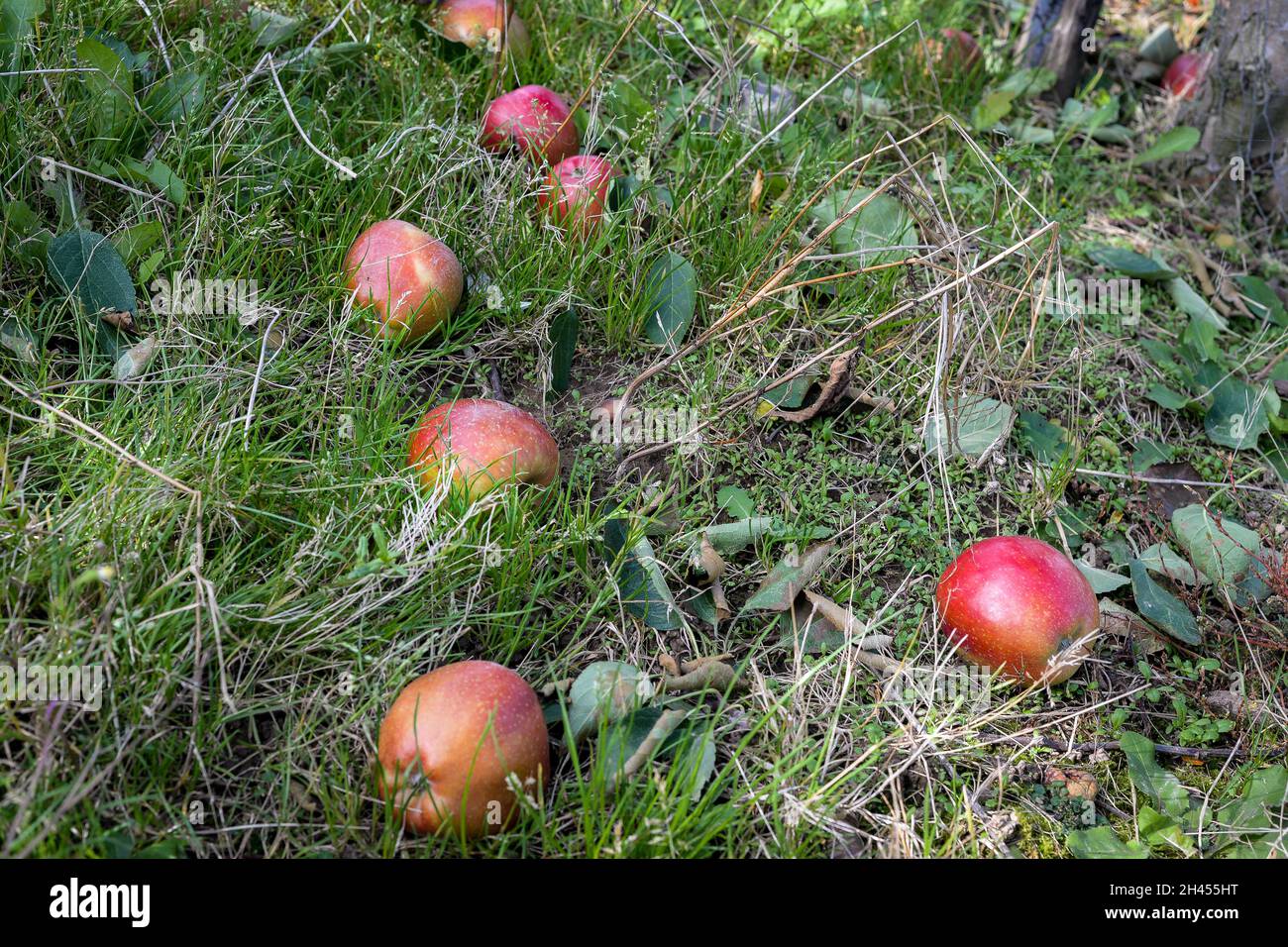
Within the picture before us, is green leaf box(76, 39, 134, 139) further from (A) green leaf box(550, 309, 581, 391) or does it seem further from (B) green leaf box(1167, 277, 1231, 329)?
(B) green leaf box(1167, 277, 1231, 329)

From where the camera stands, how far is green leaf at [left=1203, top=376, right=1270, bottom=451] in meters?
2.62

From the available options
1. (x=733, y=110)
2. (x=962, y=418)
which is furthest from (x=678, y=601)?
(x=733, y=110)

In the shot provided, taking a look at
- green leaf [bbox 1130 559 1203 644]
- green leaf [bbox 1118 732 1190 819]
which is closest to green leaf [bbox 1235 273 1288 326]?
green leaf [bbox 1130 559 1203 644]

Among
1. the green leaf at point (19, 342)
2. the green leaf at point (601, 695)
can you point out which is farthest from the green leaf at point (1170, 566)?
the green leaf at point (19, 342)

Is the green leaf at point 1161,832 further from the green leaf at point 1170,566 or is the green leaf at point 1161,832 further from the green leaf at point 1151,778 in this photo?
the green leaf at point 1170,566

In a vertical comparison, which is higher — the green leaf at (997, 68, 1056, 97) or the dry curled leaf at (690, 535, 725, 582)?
the green leaf at (997, 68, 1056, 97)

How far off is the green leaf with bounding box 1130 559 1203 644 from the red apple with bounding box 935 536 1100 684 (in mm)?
182

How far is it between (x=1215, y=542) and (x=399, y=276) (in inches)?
77.2

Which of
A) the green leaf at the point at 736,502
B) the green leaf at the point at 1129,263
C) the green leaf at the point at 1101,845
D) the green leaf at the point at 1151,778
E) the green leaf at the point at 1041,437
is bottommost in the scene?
the green leaf at the point at 1101,845

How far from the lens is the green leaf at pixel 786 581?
2014mm

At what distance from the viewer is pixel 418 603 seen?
5.95 ft

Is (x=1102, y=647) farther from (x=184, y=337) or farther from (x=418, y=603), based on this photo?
(x=184, y=337)

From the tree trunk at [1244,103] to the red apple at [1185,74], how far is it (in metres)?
0.10

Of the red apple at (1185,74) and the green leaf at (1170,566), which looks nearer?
the green leaf at (1170,566)
